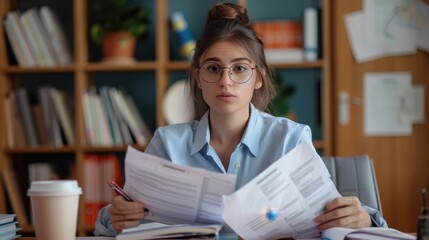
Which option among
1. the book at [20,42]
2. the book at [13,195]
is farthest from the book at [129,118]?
the book at [13,195]

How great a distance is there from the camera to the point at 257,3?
3510 mm

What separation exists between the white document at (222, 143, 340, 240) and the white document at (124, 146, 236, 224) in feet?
0.15

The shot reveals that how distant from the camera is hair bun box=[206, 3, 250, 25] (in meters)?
1.83

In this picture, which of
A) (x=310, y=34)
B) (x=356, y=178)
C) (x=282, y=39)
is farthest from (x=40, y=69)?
(x=356, y=178)

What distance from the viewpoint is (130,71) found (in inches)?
141

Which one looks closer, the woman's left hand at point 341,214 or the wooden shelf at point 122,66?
the woman's left hand at point 341,214

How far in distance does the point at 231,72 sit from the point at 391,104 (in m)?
1.80

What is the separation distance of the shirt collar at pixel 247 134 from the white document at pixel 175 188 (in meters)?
0.36

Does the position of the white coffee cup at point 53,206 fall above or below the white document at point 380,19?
below

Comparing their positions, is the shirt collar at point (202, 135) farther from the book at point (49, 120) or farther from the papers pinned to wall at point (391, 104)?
the book at point (49, 120)

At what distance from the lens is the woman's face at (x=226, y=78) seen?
1643mm

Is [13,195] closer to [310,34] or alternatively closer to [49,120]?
[49,120]

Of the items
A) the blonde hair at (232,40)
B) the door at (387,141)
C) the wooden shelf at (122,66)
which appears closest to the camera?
the blonde hair at (232,40)

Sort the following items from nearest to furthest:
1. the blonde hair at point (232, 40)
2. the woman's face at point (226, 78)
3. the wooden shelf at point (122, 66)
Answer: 1. the woman's face at point (226, 78)
2. the blonde hair at point (232, 40)
3. the wooden shelf at point (122, 66)
